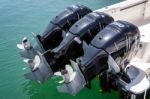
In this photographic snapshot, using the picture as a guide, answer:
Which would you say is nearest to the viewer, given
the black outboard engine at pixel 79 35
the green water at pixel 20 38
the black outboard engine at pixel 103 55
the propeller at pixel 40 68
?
the black outboard engine at pixel 103 55

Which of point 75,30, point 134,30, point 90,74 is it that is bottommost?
point 90,74

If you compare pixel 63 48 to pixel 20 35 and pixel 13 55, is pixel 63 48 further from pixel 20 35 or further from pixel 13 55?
pixel 20 35

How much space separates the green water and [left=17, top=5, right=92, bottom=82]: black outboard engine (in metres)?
0.45

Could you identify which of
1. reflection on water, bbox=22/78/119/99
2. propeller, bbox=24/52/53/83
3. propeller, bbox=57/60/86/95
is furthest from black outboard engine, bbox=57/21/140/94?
reflection on water, bbox=22/78/119/99

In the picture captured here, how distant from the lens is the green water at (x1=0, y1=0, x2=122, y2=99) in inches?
157

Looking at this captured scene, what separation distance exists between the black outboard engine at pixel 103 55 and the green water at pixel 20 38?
742mm

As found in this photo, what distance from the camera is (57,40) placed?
12.8 feet

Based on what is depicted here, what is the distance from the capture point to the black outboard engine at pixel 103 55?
10.2 feet

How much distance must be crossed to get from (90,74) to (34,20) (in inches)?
156

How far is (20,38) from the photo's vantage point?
5.79m

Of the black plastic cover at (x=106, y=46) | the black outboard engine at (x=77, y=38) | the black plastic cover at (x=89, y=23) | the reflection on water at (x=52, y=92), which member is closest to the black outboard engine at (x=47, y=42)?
the black outboard engine at (x=77, y=38)

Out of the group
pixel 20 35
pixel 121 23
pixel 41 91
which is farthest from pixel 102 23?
pixel 20 35

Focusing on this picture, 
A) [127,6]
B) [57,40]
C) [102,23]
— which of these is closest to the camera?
[102,23]

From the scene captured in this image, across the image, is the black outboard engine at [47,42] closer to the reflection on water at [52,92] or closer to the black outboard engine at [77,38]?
the black outboard engine at [77,38]
